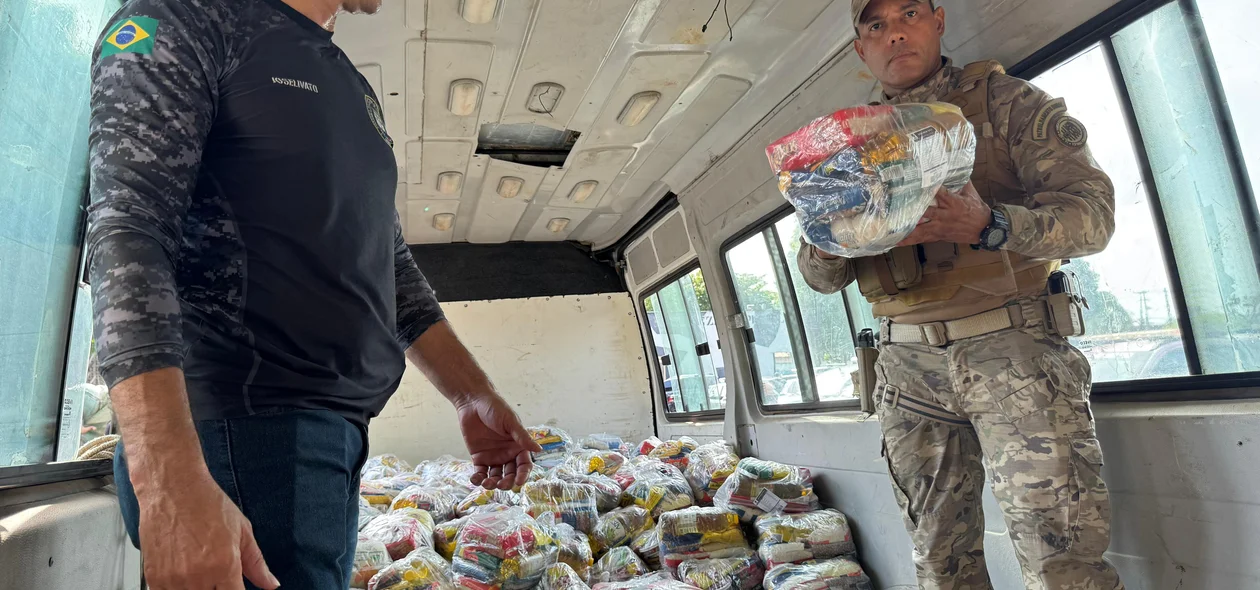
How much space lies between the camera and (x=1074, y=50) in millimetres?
1895

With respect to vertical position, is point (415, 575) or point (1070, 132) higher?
point (1070, 132)

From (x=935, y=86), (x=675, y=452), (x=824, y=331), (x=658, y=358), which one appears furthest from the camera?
(x=658, y=358)

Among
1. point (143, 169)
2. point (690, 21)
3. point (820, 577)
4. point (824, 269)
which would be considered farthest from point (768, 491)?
point (143, 169)

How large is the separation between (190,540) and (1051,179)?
176 cm

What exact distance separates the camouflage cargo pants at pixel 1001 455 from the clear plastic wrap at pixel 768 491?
1410 millimetres

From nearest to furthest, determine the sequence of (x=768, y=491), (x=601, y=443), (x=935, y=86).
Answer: (x=935, y=86) → (x=768, y=491) → (x=601, y=443)

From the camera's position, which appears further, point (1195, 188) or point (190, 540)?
point (1195, 188)

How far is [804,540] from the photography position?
114 inches

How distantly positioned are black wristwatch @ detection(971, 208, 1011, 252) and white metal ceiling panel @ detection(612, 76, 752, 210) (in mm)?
2027

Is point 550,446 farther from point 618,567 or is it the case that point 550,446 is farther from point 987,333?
point 987,333

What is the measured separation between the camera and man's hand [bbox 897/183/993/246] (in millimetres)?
1398

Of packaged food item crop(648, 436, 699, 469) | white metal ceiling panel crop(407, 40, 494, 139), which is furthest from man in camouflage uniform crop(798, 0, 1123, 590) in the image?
packaged food item crop(648, 436, 699, 469)

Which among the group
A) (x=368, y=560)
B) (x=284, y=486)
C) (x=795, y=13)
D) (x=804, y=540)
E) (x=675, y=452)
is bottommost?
(x=804, y=540)

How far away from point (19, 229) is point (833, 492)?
3.12 meters
